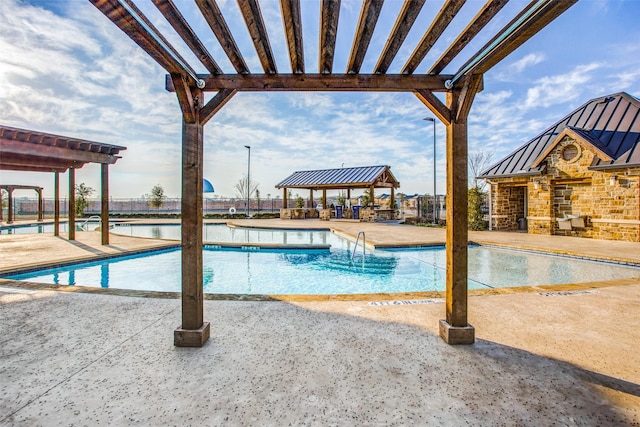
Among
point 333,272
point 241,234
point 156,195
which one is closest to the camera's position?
point 333,272

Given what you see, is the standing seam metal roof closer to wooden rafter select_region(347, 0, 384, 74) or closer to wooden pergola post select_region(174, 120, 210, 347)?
wooden rafter select_region(347, 0, 384, 74)

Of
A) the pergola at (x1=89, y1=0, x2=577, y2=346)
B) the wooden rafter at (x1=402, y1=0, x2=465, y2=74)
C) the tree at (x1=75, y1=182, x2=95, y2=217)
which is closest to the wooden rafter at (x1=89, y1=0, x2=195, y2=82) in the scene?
the pergola at (x1=89, y1=0, x2=577, y2=346)

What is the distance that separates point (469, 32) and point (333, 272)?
5778 mm

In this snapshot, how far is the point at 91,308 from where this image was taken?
142 inches

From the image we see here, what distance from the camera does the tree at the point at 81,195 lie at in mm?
21062

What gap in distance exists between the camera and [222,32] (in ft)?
6.98

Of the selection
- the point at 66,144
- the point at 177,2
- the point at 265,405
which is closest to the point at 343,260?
the point at 265,405

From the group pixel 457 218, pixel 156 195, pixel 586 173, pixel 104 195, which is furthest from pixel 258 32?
pixel 156 195

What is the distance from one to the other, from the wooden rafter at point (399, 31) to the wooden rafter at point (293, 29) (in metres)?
0.68

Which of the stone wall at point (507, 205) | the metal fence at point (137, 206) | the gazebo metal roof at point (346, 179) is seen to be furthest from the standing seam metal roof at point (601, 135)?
the metal fence at point (137, 206)

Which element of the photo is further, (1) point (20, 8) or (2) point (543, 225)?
(2) point (543, 225)

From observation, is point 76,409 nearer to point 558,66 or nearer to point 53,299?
point 53,299

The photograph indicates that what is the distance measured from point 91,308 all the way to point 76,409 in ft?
7.36

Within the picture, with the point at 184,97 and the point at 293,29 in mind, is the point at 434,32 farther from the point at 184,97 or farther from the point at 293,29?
the point at 184,97
